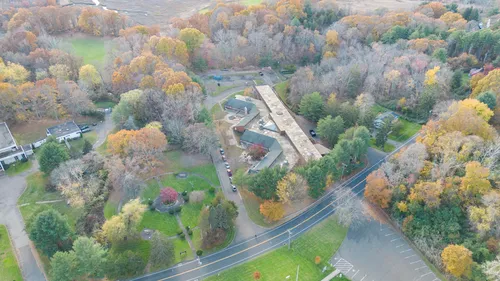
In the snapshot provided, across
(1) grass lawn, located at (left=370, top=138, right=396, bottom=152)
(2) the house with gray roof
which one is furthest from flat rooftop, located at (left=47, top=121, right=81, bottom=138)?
(1) grass lawn, located at (left=370, top=138, right=396, bottom=152)

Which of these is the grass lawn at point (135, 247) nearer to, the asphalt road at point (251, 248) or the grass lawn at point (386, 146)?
the asphalt road at point (251, 248)

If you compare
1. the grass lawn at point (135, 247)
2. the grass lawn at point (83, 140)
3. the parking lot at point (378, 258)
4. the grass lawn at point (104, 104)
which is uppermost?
the grass lawn at point (104, 104)

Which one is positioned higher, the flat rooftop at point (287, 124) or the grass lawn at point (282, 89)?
the flat rooftop at point (287, 124)

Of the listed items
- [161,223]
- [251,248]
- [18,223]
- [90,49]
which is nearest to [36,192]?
[18,223]

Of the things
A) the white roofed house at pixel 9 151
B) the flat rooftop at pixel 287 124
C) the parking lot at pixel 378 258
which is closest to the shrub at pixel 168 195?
the flat rooftop at pixel 287 124

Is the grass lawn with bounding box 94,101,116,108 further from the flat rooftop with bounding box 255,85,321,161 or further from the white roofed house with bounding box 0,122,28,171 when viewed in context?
the flat rooftop with bounding box 255,85,321,161

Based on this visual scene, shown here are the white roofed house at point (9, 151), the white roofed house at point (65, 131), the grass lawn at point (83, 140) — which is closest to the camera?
the white roofed house at point (9, 151)
